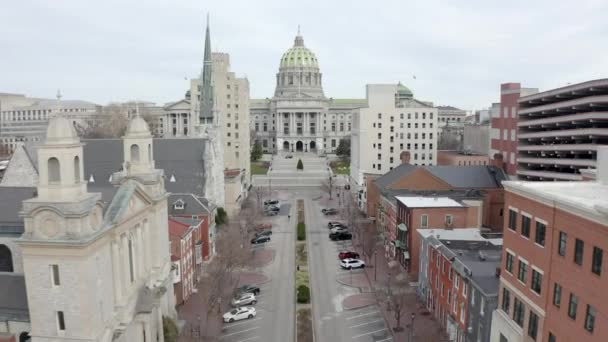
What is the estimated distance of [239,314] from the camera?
41.1 m

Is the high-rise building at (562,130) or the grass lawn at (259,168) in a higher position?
the high-rise building at (562,130)

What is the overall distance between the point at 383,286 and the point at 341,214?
3234 centimetres

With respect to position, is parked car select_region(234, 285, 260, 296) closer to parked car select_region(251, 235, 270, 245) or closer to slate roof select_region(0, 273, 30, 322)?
parked car select_region(251, 235, 270, 245)

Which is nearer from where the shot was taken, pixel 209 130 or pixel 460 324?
pixel 460 324

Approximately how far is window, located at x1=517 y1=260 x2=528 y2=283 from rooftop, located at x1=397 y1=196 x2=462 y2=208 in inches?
825

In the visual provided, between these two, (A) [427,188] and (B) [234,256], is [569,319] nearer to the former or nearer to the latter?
(B) [234,256]

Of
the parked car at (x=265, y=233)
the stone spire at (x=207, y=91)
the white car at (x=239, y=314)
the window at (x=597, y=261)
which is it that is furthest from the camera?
the stone spire at (x=207, y=91)

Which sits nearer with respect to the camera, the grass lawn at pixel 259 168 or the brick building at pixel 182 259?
the brick building at pixel 182 259

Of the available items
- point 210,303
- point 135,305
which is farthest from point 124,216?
point 210,303

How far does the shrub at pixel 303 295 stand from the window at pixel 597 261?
27.2 meters

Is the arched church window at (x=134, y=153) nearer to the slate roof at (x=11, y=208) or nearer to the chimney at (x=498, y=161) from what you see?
the slate roof at (x=11, y=208)

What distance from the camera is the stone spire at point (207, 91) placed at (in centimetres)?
7781

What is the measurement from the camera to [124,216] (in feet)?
96.6

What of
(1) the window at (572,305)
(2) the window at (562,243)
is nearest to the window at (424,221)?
(2) the window at (562,243)
